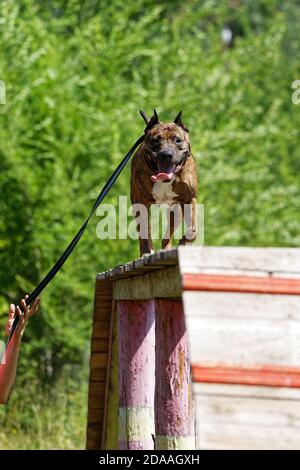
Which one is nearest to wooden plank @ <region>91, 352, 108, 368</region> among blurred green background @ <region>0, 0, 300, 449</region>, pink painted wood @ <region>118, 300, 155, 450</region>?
pink painted wood @ <region>118, 300, 155, 450</region>

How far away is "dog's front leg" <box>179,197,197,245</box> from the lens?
579cm

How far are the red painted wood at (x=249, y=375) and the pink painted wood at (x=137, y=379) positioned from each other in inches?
120

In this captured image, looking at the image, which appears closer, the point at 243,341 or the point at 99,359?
the point at 243,341

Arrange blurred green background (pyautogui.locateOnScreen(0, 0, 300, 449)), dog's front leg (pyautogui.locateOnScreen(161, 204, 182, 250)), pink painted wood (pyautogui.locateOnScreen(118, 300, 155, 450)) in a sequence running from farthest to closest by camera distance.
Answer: blurred green background (pyautogui.locateOnScreen(0, 0, 300, 449)) → pink painted wood (pyautogui.locateOnScreen(118, 300, 155, 450)) → dog's front leg (pyautogui.locateOnScreen(161, 204, 182, 250))

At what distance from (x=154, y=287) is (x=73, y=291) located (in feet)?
30.9

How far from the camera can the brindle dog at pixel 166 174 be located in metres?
5.65

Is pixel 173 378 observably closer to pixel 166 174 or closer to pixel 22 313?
pixel 22 313

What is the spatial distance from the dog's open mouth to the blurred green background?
701cm

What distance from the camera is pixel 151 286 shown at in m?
5.73

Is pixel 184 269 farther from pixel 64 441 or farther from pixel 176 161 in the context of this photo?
pixel 64 441

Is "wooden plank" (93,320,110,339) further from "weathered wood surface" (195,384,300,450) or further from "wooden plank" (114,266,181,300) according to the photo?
"weathered wood surface" (195,384,300,450)

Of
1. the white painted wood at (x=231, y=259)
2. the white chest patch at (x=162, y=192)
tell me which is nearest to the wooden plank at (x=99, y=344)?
the white chest patch at (x=162, y=192)

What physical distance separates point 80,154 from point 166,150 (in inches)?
395

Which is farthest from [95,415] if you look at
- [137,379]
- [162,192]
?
[162,192]
